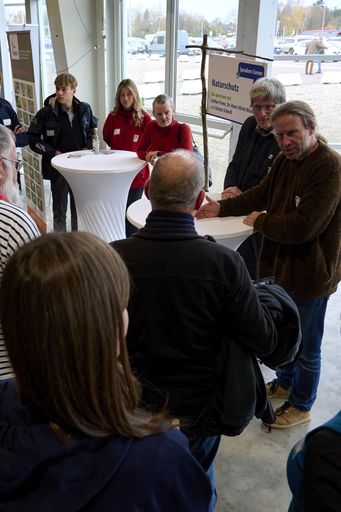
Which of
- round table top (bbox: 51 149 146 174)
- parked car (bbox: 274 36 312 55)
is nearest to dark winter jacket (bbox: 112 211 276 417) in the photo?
round table top (bbox: 51 149 146 174)

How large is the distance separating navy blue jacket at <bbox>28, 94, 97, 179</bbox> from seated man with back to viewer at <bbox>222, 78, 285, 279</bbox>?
1.82m

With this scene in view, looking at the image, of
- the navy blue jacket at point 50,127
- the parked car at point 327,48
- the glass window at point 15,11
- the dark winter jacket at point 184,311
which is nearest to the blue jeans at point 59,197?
the navy blue jacket at point 50,127

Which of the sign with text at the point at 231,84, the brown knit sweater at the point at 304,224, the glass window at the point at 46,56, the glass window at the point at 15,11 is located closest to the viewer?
the brown knit sweater at the point at 304,224

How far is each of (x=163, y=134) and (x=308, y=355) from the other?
1.93 metres

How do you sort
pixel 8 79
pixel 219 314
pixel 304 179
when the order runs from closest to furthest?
pixel 219 314 < pixel 304 179 < pixel 8 79

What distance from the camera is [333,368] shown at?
2689mm

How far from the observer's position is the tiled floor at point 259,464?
5.95ft

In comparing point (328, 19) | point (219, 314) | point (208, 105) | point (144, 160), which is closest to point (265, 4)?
point (328, 19)

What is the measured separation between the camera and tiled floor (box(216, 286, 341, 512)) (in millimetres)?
1814

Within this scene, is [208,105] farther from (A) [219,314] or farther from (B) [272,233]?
(A) [219,314]

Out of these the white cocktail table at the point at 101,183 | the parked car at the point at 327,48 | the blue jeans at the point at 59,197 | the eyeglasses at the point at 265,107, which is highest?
the parked car at the point at 327,48

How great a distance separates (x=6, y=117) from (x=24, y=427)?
443cm

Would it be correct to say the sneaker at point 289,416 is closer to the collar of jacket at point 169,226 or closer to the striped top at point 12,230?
the collar of jacket at point 169,226

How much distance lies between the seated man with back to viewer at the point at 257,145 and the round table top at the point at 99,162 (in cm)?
88
